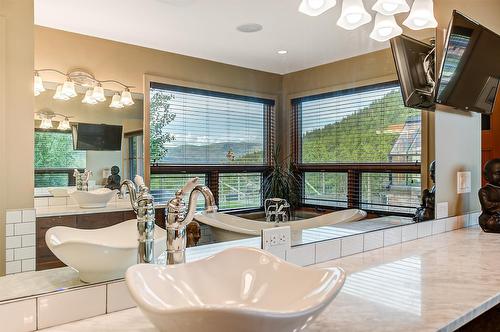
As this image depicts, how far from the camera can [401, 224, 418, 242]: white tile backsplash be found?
2.06 metres

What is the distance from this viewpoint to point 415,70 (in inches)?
85.7

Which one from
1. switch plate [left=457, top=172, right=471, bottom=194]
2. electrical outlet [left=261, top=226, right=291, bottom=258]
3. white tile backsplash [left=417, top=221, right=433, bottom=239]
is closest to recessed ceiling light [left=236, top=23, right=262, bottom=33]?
electrical outlet [left=261, top=226, right=291, bottom=258]

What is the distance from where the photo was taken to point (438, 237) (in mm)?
2176

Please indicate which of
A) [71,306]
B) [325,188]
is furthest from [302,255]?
[71,306]

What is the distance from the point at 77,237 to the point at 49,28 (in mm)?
574

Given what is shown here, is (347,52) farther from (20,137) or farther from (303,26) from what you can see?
(20,137)

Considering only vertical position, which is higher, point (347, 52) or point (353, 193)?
point (347, 52)

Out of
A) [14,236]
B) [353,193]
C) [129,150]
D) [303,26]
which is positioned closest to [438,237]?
[353,193]

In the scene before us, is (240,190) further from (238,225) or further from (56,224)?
(56,224)

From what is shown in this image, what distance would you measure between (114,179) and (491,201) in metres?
2.13

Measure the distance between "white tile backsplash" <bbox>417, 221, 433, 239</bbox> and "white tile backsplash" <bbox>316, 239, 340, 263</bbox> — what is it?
27.4 inches

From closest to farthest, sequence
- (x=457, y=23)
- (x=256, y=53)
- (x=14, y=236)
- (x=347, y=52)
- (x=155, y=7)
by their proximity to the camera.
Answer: (x=14, y=236), (x=155, y=7), (x=256, y=53), (x=347, y=52), (x=457, y=23)

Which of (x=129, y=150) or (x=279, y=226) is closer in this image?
(x=129, y=150)

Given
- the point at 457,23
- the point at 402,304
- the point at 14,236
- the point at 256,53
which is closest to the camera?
the point at 14,236
